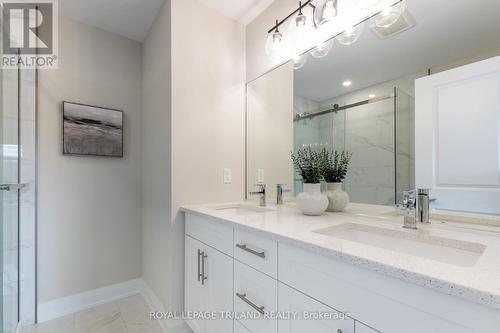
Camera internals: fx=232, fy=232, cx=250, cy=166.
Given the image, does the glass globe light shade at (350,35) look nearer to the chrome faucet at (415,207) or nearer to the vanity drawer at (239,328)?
the chrome faucet at (415,207)

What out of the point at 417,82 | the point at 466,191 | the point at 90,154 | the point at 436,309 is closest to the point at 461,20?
the point at 417,82

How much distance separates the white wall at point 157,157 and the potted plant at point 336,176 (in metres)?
1.06

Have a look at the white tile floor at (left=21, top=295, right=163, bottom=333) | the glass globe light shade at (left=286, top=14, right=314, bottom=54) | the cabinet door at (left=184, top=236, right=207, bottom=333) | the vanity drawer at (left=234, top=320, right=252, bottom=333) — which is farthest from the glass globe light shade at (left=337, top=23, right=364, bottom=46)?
the white tile floor at (left=21, top=295, right=163, bottom=333)

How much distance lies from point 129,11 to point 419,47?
2084 millimetres

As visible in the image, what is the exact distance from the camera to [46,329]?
169cm

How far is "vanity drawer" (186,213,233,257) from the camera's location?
121 cm

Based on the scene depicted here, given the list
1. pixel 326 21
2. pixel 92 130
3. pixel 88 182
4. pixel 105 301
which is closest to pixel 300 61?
pixel 326 21

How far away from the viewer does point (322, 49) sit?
1.48 metres

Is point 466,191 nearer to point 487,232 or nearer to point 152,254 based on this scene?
point 487,232

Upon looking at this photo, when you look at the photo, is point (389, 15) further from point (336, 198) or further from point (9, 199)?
point (9, 199)

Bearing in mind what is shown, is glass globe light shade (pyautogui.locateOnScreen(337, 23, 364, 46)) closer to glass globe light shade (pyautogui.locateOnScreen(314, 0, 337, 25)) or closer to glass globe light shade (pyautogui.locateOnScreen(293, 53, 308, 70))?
glass globe light shade (pyautogui.locateOnScreen(314, 0, 337, 25))

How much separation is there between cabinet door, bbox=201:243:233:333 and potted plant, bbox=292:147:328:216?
486mm

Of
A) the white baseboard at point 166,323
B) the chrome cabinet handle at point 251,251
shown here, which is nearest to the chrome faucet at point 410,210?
the chrome cabinet handle at point 251,251

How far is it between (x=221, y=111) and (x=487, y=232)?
1677 mm
